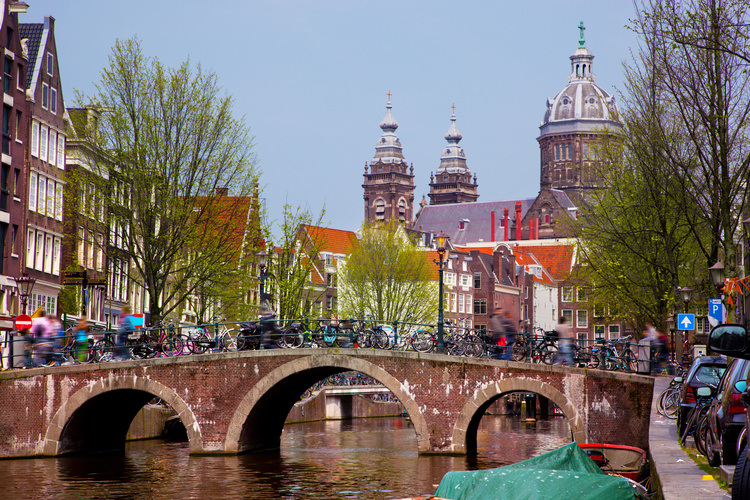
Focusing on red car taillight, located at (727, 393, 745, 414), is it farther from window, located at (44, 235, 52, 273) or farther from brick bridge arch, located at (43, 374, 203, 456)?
window, located at (44, 235, 52, 273)

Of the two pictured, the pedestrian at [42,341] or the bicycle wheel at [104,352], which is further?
the bicycle wheel at [104,352]

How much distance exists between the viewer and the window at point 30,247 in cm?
4694

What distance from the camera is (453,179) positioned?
189500 millimetres

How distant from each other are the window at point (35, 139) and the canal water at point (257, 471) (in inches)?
557

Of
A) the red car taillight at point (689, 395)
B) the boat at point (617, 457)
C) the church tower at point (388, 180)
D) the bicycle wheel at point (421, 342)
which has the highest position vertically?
the church tower at point (388, 180)

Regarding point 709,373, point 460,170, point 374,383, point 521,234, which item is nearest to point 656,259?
point 709,373

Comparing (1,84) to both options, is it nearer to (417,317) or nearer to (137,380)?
(137,380)

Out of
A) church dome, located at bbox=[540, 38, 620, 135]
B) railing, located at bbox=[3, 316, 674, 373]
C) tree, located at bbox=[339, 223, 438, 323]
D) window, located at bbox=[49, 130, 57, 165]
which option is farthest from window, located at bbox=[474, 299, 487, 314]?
railing, located at bbox=[3, 316, 674, 373]

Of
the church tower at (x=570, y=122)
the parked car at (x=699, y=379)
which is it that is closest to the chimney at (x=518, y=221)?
the church tower at (x=570, y=122)

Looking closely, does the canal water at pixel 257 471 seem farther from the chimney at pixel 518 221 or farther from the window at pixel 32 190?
the chimney at pixel 518 221

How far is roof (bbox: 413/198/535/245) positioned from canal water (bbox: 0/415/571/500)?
115 m

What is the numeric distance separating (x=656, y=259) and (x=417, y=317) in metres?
36.7

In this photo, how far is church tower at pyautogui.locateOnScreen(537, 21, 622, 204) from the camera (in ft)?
499

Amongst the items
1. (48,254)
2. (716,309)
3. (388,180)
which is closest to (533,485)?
(716,309)
